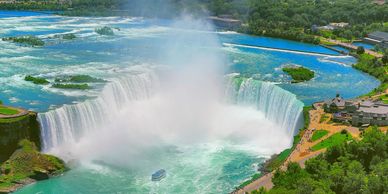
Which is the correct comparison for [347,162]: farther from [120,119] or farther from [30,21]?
[30,21]

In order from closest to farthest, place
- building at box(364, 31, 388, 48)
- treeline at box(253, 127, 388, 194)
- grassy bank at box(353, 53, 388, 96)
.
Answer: treeline at box(253, 127, 388, 194) → grassy bank at box(353, 53, 388, 96) → building at box(364, 31, 388, 48)

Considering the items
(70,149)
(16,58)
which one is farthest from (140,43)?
(70,149)

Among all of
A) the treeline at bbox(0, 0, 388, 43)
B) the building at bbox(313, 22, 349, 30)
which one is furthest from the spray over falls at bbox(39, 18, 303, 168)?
the building at bbox(313, 22, 349, 30)

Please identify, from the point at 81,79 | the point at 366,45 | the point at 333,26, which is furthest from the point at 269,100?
the point at 333,26

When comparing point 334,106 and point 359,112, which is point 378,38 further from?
point 359,112

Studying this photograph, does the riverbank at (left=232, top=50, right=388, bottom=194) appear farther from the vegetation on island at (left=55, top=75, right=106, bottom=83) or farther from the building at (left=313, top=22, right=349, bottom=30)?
the building at (left=313, top=22, right=349, bottom=30)
